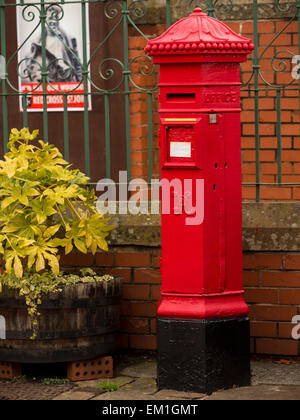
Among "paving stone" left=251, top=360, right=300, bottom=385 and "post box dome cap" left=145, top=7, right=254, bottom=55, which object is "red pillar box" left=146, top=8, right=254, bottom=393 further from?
"paving stone" left=251, top=360, right=300, bottom=385

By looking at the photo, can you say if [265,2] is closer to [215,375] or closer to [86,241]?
[86,241]

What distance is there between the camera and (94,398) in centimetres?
488

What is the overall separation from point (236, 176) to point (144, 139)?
157 cm

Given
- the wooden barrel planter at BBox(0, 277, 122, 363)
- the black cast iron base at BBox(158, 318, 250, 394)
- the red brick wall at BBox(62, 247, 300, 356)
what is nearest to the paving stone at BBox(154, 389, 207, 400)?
the black cast iron base at BBox(158, 318, 250, 394)

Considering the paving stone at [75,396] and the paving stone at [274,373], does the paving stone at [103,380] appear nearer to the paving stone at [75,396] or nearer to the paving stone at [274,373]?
the paving stone at [75,396]

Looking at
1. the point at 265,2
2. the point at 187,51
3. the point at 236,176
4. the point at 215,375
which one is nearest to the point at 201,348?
the point at 215,375

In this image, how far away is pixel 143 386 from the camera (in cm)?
512

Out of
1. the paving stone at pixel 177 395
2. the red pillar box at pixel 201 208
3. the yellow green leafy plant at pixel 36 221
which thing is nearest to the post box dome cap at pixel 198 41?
the red pillar box at pixel 201 208

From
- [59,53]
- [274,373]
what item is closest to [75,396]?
[274,373]

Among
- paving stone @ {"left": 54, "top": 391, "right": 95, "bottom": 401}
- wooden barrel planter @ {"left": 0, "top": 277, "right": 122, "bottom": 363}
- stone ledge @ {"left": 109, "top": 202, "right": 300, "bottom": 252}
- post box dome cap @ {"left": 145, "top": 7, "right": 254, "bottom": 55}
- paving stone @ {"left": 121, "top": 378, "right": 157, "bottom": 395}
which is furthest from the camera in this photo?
stone ledge @ {"left": 109, "top": 202, "right": 300, "bottom": 252}

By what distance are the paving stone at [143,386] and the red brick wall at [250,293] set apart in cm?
57

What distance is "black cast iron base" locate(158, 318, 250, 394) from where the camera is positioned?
4.91 metres

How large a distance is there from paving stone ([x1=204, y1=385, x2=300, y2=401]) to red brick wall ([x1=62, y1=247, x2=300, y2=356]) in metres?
0.63

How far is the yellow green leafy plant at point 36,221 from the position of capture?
5.06 m
